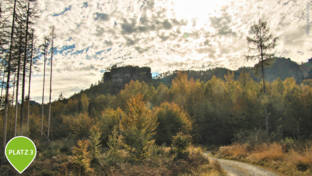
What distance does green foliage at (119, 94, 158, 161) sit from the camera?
12133 mm

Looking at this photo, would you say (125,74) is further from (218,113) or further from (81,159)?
(81,159)

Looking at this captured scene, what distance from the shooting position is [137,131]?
40.5 feet

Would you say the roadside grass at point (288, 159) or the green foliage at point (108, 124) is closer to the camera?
the roadside grass at point (288, 159)

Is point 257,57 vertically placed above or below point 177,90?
above

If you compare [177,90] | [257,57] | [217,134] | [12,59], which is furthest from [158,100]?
[12,59]

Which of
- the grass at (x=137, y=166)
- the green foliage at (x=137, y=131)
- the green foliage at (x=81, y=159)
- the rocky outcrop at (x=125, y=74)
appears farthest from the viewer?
the rocky outcrop at (x=125, y=74)

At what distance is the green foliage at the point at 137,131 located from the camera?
39.8ft

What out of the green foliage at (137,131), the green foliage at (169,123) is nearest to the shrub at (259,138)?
the green foliage at (137,131)

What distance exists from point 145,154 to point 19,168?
7367mm

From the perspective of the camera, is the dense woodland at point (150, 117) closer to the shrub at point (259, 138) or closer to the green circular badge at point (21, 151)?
the shrub at point (259, 138)

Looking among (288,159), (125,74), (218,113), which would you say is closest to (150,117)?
(288,159)

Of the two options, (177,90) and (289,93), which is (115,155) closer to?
(177,90)

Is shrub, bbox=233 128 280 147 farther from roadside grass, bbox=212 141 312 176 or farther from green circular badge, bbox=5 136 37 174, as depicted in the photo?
green circular badge, bbox=5 136 37 174

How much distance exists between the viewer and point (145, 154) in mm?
11898
